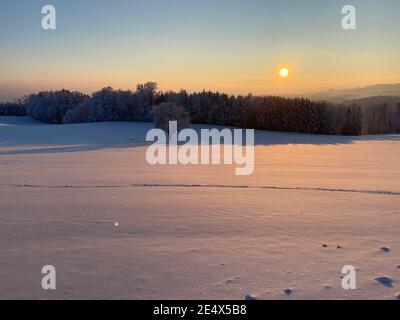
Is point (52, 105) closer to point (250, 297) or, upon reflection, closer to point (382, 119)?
point (382, 119)

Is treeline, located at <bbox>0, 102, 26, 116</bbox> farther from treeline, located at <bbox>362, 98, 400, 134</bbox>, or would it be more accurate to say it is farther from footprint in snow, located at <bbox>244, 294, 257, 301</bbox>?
footprint in snow, located at <bbox>244, 294, 257, 301</bbox>

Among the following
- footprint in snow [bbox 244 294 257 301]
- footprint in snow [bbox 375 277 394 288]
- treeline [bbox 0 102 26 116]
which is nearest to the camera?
footprint in snow [bbox 244 294 257 301]

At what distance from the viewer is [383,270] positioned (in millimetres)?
5414

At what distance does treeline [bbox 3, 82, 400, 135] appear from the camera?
244 feet

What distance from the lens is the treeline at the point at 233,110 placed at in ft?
244

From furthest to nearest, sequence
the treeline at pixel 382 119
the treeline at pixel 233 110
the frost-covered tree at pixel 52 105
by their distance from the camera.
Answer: the frost-covered tree at pixel 52 105, the treeline at pixel 382 119, the treeline at pixel 233 110

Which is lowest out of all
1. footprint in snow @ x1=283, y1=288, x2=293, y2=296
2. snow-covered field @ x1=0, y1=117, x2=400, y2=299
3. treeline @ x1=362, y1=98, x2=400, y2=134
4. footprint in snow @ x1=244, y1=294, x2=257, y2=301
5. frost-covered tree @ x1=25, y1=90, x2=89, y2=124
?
footprint in snow @ x1=244, y1=294, x2=257, y2=301

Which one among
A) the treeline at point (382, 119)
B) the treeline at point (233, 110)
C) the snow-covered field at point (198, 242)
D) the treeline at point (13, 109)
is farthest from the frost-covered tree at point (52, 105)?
the snow-covered field at point (198, 242)

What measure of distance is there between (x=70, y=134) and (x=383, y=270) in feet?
193

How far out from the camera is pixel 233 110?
7500 centimetres

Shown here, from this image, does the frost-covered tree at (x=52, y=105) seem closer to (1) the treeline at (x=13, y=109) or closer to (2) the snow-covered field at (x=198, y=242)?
(1) the treeline at (x=13, y=109)

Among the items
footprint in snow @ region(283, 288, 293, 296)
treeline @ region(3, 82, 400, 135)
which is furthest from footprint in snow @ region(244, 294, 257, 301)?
treeline @ region(3, 82, 400, 135)

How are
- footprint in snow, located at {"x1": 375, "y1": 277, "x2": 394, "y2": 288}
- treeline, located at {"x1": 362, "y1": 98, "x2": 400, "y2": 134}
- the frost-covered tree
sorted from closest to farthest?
footprint in snow, located at {"x1": 375, "y1": 277, "x2": 394, "y2": 288} → treeline, located at {"x1": 362, "y1": 98, "x2": 400, "y2": 134} → the frost-covered tree
